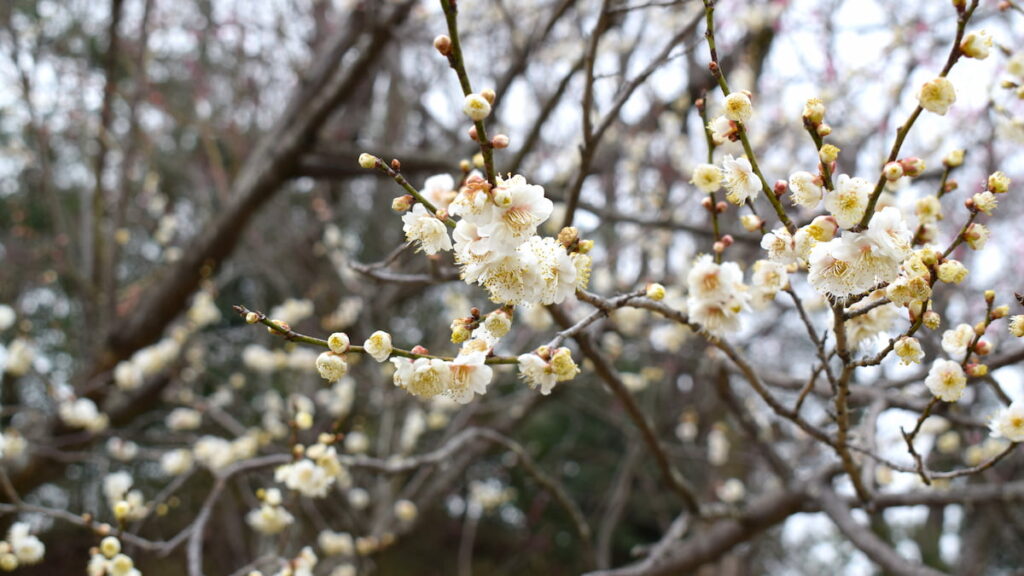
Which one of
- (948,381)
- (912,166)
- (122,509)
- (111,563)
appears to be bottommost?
(111,563)

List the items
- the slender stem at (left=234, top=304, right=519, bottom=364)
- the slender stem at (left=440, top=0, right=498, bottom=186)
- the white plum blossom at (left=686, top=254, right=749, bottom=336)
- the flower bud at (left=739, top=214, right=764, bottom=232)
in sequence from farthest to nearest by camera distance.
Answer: the flower bud at (left=739, top=214, right=764, bottom=232) < the white plum blossom at (left=686, top=254, right=749, bottom=336) < the slender stem at (left=234, top=304, right=519, bottom=364) < the slender stem at (left=440, top=0, right=498, bottom=186)

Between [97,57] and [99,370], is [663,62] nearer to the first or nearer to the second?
[99,370]

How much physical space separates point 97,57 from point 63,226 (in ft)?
13.3

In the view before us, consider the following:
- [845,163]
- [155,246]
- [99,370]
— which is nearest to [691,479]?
[845,163]

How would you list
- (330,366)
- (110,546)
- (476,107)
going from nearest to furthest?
1. (476,107)
2. (330,366)
3. (110,546)

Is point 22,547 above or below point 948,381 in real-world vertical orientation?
below

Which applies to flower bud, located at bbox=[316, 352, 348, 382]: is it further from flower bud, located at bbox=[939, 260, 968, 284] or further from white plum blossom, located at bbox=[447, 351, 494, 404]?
flower bud, located at bbox=[939, 260, 968, 284]

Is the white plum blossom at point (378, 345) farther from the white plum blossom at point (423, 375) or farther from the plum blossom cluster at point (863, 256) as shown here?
the plum blossom cluster at point (863, 256)

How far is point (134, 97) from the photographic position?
138 inches

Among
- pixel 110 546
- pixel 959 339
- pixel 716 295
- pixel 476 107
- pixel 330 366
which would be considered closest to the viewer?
pixel 476 107


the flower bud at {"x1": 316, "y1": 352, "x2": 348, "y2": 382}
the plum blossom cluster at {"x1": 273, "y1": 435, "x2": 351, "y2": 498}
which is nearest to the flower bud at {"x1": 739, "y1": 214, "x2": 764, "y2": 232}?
the flower bud at {"x1": 316, "y1": 352, "x2": 348, "y2": 382}

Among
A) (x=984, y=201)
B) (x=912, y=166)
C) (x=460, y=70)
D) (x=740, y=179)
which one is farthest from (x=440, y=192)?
(x=984, y=201)

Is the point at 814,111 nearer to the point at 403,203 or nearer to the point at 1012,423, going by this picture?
the point at 403,203

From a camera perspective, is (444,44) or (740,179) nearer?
(444,44)
